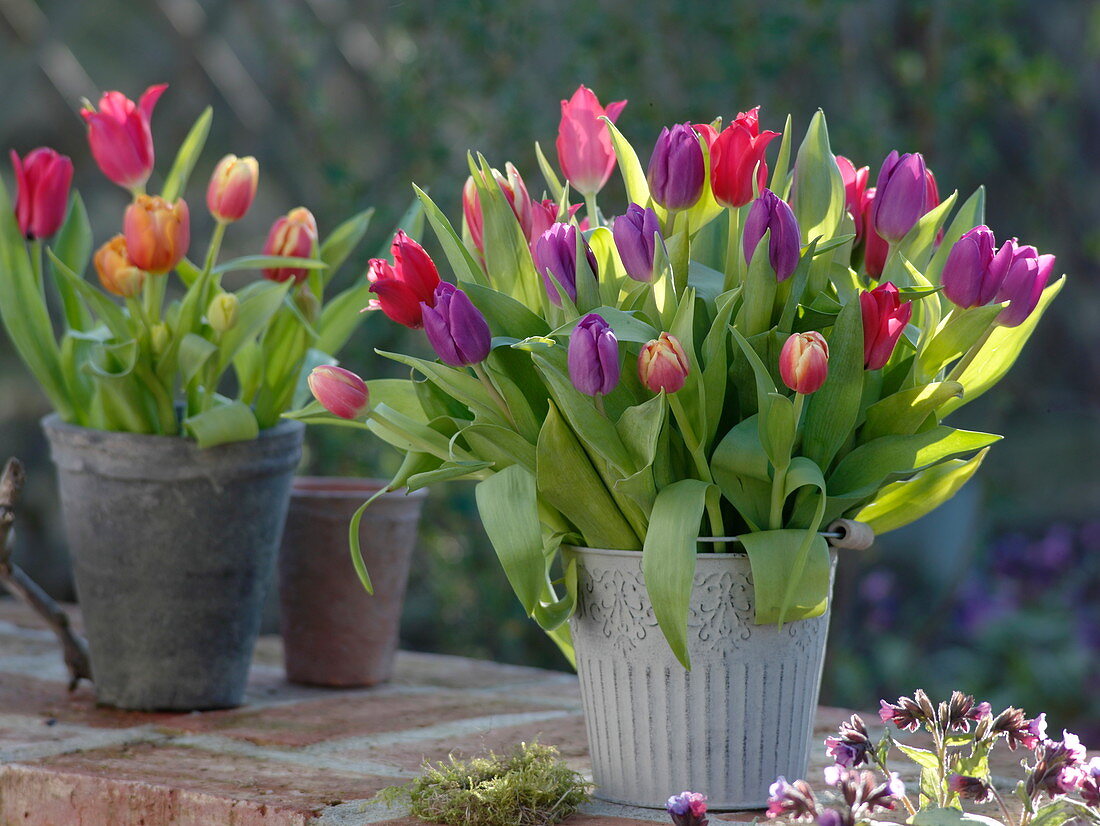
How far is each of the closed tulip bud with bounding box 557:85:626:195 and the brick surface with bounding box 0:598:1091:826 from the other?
1.33 feet

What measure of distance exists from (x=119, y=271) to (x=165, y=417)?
14 centimetres

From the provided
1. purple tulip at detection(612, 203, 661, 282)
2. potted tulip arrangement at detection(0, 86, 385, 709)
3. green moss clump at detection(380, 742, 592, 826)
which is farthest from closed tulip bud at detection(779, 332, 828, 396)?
potted tulip arrangement at detection(0, 86, 385, 709)

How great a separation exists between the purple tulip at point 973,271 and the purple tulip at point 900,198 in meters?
0.04

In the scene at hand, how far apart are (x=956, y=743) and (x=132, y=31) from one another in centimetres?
193

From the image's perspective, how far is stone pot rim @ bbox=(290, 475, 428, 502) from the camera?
52.1 inches

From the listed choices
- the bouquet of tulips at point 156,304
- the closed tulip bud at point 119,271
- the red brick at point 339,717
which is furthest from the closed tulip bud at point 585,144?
the red brick at point 339,717

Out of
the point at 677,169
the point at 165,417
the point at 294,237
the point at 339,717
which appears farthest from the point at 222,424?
the point at 677,169

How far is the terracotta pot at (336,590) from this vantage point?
1.32 m

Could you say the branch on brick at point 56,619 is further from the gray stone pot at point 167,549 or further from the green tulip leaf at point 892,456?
the green tulip leaf at point 892,456

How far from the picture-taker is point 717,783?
849 millimetres

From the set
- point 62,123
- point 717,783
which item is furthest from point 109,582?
point 62,123

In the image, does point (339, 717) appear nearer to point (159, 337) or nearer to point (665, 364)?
point (159, 337)

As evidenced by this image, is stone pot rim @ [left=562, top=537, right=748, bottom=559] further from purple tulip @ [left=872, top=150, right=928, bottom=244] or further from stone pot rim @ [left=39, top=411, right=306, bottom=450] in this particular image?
stone pot rim @ [left=39, top=411, right=306, bottom=450]

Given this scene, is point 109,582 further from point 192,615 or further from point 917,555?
point 917,555
